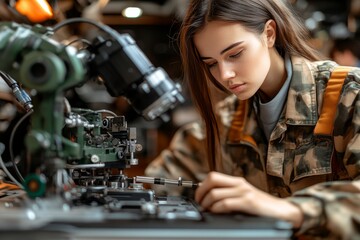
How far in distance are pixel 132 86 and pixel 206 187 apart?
10.3 inches

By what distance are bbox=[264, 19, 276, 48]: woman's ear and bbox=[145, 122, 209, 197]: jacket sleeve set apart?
2.27 feet

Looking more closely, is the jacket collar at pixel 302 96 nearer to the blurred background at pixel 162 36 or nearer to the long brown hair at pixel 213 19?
the long brown hair at pixel 213 19

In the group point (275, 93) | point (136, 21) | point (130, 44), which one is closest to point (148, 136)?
point (136, 21)

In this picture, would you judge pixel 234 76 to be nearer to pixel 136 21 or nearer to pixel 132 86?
pixel 132 86

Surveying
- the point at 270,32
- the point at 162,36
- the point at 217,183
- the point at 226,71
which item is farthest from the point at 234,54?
the point at 162,36

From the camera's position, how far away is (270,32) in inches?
66.3

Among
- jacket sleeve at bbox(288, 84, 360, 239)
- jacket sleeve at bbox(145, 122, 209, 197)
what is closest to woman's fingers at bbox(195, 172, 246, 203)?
jacket sleeve at bbox(288, 84, 360, 239)

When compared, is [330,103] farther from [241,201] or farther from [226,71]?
[241,201]

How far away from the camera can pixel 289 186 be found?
1.65 m

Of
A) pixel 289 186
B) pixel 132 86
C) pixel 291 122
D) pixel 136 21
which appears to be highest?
pixel 136 21

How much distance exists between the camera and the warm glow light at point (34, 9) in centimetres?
204

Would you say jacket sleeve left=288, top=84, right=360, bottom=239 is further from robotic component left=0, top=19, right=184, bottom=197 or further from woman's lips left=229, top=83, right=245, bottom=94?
woman's lips left=229, top=83, right=245, bottom=94

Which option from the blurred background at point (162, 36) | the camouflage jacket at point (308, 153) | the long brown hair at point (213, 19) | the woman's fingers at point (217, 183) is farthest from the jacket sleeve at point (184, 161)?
the blurred background at point (162, 36)

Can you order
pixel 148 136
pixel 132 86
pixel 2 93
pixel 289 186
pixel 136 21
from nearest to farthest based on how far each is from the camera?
pixel 132 86
pixel 289 186
pixel 2 93
pixel 148 136
pixel 136 21
